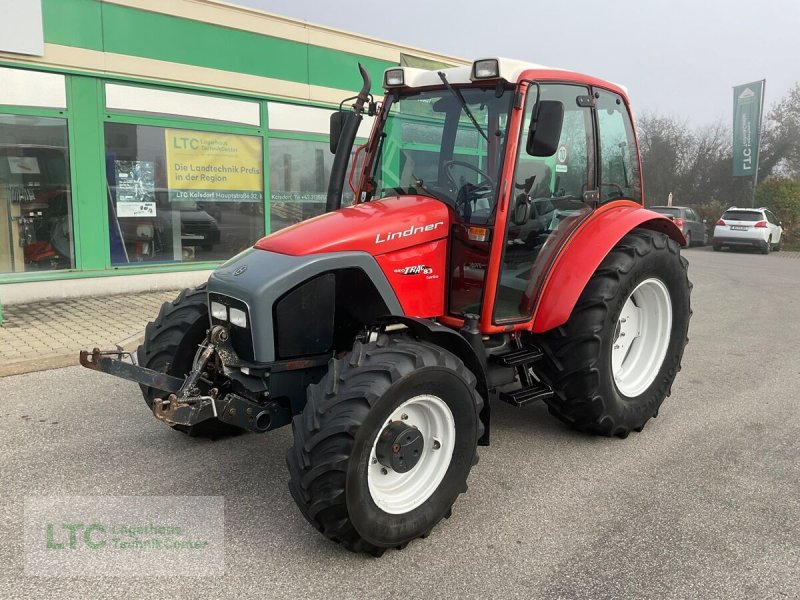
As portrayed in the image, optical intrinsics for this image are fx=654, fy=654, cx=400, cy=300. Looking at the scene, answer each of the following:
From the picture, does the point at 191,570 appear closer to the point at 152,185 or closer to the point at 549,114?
the point at 549,114

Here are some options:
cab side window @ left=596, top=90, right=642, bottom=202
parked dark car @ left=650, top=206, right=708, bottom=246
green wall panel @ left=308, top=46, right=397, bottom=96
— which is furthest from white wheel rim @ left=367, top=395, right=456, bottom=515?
parked dark car @ left=650, top=206, right=708, bottom=246

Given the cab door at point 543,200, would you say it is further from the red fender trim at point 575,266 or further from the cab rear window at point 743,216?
the cab rear window at point 743,216

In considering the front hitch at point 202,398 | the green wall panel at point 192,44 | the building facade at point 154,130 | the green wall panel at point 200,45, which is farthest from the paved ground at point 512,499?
the green wall panel at point 200,45

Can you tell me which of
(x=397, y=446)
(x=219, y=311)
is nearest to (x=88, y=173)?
(x=219, y=311)

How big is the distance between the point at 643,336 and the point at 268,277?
9.61ft

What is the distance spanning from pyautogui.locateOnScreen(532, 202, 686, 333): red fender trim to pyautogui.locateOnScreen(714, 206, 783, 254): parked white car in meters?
18.5

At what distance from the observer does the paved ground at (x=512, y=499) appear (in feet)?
9.05

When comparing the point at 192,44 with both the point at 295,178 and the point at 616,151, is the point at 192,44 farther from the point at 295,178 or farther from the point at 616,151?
the point at 616,151

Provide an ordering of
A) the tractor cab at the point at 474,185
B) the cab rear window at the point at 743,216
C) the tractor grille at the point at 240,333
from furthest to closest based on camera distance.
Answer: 1. the cab rear window at the point at 743,216
2. the tractor cab at the point at 474,185
3. the tractor grille at the point at 240,333

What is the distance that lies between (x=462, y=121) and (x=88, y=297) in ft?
21.7

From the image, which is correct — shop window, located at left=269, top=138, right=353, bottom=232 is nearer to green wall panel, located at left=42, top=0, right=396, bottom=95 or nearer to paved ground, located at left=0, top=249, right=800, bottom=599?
green wall panel, located at left=42, top=0, right=396, bottom=95

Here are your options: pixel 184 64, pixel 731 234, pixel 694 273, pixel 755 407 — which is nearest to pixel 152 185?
pixel 184 64

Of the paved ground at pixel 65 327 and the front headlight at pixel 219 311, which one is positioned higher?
the front headlight at pixel 219 311

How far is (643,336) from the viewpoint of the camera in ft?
15.6
